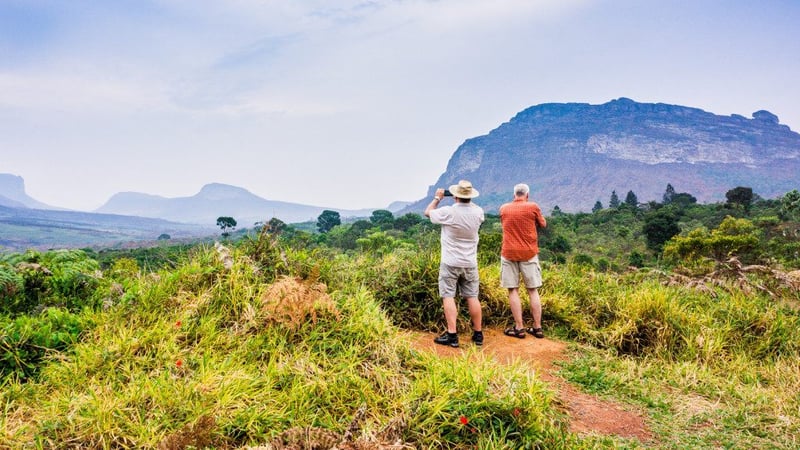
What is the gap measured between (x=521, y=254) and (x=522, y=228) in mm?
337

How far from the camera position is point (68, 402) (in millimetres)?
3051

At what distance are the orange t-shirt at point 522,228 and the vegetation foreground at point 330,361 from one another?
955 mm

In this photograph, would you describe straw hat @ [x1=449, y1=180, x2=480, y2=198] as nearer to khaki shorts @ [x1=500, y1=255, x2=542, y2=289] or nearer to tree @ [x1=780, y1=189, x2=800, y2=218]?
khaki shorts @ [x1=500, y1=255, x2=542, y2=289]

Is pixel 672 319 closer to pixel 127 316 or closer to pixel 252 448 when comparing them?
pixel 252 448

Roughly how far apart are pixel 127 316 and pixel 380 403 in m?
2.68

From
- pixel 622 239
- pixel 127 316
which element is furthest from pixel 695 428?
pixel 622 239

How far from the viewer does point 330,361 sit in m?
3.85

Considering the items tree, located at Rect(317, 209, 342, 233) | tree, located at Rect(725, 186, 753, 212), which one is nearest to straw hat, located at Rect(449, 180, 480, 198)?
tree, located at Rect(725, 186, 753, 212)

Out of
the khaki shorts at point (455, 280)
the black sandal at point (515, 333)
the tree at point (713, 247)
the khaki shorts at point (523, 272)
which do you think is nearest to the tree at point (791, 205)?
the tree at point (713, 247)

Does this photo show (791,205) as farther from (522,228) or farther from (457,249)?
(457,249)

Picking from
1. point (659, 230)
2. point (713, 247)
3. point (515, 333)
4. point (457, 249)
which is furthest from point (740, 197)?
point (457, 249)

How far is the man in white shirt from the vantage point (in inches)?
202

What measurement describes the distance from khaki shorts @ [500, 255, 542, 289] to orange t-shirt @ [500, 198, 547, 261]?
8cm

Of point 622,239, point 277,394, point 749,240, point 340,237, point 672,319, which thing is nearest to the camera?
point 277,394
